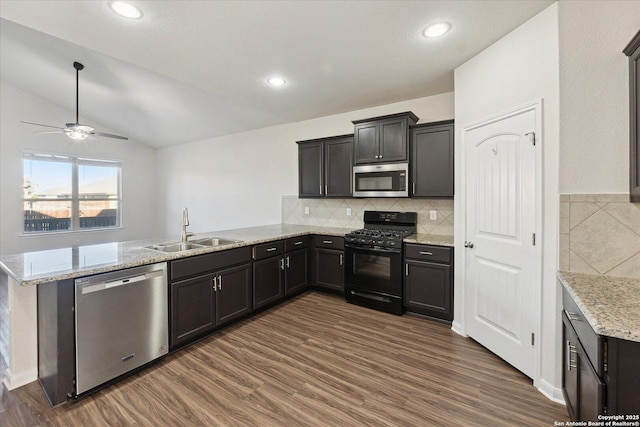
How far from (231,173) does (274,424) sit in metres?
4.91

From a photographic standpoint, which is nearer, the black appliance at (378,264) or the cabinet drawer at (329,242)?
the black appliance at (378,264)

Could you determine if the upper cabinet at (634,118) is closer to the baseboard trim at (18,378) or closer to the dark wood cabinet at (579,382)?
the dark wood cabinet at (579,382)

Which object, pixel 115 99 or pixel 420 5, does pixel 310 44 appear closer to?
pixel 420 5

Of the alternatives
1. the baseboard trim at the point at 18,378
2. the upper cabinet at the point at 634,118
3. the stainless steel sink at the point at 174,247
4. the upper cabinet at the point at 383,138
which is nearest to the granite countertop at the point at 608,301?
the upper cabinet at the point at 634,118

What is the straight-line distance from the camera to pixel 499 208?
229cm

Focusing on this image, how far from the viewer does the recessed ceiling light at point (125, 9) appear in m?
1.91

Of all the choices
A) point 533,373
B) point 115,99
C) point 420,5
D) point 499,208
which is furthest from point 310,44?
point 115,99

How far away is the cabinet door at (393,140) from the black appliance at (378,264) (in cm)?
79

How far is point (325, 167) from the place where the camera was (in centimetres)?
412

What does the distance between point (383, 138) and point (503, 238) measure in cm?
185

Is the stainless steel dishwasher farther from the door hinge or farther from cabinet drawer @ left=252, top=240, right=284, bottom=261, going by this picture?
the door hinge

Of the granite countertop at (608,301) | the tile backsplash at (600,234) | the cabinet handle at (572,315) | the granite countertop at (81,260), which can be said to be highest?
the tile backsplash at (600,234)

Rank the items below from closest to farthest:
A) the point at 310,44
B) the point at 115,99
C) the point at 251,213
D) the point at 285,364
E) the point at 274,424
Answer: the point at 274,424 → the point at 285,364 → the point at 310,44 → the point at 115,99 → the point at 251,213

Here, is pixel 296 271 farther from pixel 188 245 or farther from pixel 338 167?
pixel 338 167
